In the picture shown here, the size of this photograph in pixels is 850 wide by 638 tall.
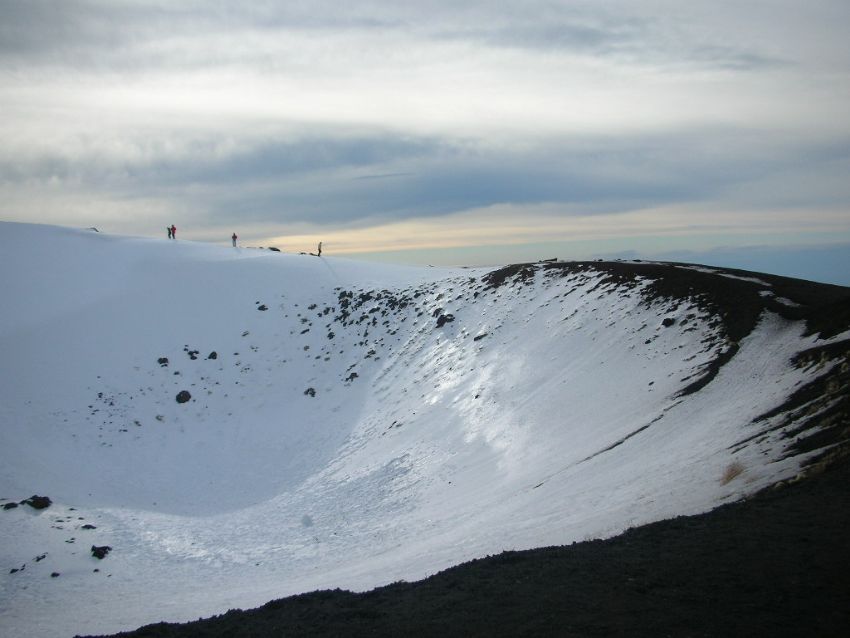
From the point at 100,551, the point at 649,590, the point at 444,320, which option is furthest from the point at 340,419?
the point at 649,590

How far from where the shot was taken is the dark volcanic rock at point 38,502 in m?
25.7

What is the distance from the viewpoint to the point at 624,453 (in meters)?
20.0

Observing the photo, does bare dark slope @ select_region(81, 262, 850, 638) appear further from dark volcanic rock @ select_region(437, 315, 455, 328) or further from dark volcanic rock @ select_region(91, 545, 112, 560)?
dark volcanic rock @ select_region(437, 315, 455, 328)

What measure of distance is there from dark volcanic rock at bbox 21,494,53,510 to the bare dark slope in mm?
16816

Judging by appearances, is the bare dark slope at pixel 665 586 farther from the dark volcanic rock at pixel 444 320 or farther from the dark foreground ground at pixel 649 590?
the dark volcanic rock at pixel 444 320

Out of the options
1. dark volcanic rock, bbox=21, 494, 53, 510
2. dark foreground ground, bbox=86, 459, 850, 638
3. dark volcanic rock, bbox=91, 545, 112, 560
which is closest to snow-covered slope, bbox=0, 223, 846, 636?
dark volcanic rock, bbox=91, 545, 112, 560

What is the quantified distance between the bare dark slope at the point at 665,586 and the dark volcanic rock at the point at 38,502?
55.2 ft

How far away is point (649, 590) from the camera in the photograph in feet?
32.9

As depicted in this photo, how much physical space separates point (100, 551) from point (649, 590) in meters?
20.4

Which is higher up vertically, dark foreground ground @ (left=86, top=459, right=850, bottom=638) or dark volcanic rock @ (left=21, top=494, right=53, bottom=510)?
dark foreground ground @ (left=86, top=459, right=850, bottom=638)

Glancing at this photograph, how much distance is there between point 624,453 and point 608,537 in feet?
19.9

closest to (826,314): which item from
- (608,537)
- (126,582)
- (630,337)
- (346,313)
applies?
(630,337)

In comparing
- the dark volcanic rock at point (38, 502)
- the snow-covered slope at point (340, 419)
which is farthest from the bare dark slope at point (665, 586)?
the dark volcanic rock at point (38, 502)

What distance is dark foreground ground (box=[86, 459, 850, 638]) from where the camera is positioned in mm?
8836
